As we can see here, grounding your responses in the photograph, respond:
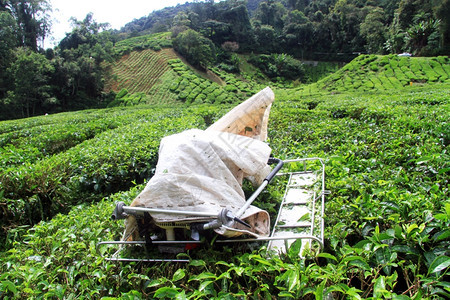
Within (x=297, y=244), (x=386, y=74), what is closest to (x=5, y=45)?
(x=386, y=74)

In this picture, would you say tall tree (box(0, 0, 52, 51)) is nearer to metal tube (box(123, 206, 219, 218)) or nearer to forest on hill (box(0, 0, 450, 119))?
forest on hill (box(0, 0, 450, 119))

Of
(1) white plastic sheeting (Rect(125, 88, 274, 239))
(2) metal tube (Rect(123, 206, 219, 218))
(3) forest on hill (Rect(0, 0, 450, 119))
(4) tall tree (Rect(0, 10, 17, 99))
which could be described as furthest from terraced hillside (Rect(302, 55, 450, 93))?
(4) tall tree (Rect(0, 10, 17, 99))

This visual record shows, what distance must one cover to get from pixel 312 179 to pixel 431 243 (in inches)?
53.7

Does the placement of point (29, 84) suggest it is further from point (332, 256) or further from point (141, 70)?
point (332, 256)

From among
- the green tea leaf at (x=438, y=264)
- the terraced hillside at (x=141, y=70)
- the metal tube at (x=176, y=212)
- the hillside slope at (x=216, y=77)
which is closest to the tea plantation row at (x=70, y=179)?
the metal tube at (x=176, y=212)

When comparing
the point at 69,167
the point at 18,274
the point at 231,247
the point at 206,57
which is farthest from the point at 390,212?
the point at 206,57

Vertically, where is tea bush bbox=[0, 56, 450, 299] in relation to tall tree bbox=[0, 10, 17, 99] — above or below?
below

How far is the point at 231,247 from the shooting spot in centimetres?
203

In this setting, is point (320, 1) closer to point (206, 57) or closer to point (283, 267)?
point (206, 57)

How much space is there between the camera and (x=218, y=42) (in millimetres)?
50312

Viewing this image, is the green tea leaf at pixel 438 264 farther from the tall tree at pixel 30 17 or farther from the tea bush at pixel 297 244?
the tall tree at pixel 30 17

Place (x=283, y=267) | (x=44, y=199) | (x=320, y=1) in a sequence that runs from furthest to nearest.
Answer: (x=320, y=1), (x=44, y=199), (x=283, y=267)

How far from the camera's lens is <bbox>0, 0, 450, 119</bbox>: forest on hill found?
2914 centimetres

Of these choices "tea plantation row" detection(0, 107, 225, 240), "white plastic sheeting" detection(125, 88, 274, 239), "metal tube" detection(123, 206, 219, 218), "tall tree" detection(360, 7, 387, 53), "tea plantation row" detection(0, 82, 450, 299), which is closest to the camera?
"tea plantation row" detection(0, 82, 450, 299)
